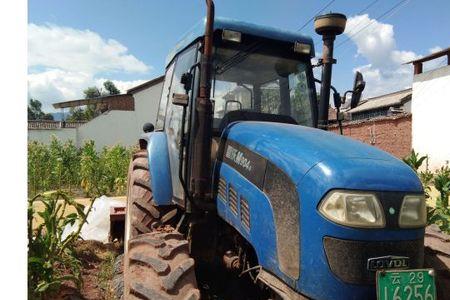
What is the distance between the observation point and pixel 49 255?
394 centimetres

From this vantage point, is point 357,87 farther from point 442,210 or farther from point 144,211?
point 442,210

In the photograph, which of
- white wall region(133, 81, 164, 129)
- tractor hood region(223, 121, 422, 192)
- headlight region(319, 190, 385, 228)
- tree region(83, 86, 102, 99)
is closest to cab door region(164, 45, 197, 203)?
tractor hood region(223, 121, 422, 192)

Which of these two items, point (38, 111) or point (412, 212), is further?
point (38, 111)

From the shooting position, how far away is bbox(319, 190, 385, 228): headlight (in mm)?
2178

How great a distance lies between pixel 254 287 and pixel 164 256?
100cm

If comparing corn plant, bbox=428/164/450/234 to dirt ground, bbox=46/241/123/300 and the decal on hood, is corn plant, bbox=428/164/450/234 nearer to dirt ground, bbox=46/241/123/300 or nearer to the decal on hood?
the decal on hood

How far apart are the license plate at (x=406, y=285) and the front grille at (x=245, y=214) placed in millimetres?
845

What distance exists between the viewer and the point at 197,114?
122 inches

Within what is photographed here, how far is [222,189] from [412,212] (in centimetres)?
126

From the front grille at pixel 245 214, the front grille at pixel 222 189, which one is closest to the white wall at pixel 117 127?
the front grille at pixel 222 189

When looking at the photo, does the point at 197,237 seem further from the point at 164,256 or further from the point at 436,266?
the point at 436,266

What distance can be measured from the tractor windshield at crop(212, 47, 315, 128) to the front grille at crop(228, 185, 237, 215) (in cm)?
65

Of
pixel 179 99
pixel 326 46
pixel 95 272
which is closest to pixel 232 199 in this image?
pixel 179 99

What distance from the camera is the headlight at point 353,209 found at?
7.14ft
